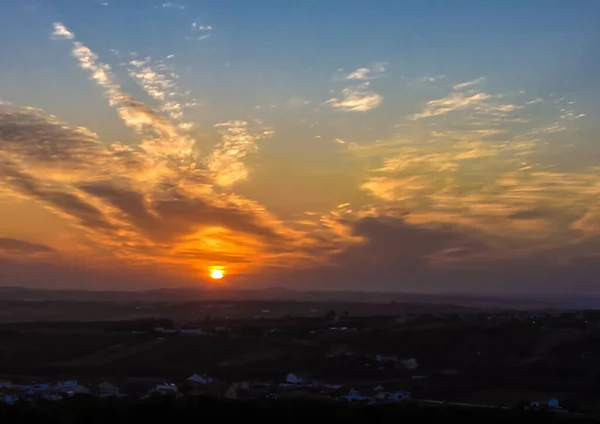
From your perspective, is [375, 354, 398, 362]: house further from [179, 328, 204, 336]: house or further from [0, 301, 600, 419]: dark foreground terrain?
[179, 328, 204, 336]: house

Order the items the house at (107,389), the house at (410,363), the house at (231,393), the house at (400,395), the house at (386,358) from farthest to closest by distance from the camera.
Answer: the house at (386,358), the house at (410,363), the house at (107,389), the house at (400,395), the house at (231,393)

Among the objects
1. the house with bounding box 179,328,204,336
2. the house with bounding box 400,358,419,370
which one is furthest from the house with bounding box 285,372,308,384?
the house with bounding box 179,328,204,336

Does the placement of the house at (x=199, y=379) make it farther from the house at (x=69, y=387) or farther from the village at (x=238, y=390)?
the house at (x=69, y=387)

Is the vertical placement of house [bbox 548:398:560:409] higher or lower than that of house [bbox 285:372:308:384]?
lower

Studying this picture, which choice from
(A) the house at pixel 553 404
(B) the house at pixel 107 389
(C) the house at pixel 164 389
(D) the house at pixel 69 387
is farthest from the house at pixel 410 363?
(D) the house at pixel 69 387

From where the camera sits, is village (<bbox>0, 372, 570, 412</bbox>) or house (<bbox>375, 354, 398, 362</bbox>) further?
house (<bbox>375, 354, 398, 362</bbox>)

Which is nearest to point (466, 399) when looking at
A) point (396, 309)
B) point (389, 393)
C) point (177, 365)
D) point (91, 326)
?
point (389, 393)
